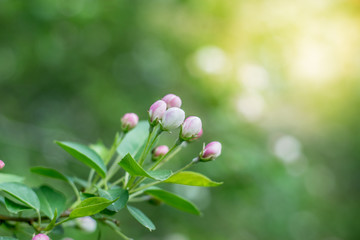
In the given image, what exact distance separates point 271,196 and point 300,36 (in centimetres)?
104

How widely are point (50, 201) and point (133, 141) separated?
0.17 m

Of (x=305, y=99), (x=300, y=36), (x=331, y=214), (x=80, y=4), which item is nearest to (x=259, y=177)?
(x=300, y=36)

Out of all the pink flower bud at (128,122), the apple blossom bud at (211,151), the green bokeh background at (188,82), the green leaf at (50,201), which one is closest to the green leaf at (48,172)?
the green leaf at (50,201)

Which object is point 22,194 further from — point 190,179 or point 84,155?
point 190,179

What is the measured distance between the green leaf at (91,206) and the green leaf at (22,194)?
96mm

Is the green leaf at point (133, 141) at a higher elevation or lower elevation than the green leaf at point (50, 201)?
higher

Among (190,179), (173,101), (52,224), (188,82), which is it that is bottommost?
(52,224)

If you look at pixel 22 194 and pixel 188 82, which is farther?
pixel 188 82

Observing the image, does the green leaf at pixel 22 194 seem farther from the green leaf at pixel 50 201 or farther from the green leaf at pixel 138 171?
the green leaf at pixel 138 171

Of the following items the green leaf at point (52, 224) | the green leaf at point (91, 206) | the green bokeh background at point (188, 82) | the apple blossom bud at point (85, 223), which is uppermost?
the green bokeh background at point (188, 82)

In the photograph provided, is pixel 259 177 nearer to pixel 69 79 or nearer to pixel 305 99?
pixel 69 79

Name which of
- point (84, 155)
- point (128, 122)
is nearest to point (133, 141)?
point (128, 122)

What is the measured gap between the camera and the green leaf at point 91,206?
530 millimetres

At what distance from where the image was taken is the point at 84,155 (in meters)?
0.63
